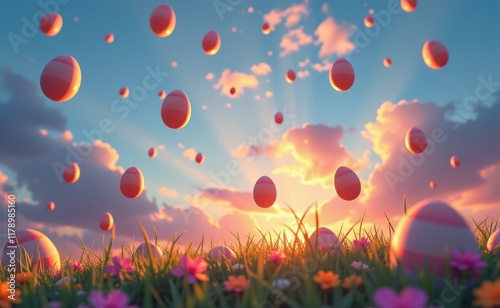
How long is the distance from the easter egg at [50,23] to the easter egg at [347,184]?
Answer: 13.9ft

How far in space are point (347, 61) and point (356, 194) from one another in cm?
187

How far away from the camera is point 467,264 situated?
1.99 m

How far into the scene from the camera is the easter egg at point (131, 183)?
5.68 metres

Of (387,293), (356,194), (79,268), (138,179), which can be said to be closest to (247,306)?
(387,293)

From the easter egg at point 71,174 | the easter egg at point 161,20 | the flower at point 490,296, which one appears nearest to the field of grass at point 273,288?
the flower at point 490,296

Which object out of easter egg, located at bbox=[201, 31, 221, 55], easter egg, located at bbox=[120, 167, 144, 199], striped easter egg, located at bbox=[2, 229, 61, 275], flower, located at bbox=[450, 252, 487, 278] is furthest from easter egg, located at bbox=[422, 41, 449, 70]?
striped easter egg, located at bbox=[2, 229, 61, 275]

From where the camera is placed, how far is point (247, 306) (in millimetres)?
1928

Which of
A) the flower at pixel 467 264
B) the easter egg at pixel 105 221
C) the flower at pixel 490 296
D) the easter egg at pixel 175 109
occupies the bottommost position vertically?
the flower at pixel 490 296

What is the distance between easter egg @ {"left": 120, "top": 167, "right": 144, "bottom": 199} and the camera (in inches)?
223

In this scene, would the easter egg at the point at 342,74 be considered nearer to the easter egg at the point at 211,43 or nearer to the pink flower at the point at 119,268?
the easter egg at the point at 211,43

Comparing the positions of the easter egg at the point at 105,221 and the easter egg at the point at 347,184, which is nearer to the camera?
the easter egg at the point at 347,184

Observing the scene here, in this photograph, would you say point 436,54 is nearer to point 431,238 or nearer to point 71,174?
point 431,238

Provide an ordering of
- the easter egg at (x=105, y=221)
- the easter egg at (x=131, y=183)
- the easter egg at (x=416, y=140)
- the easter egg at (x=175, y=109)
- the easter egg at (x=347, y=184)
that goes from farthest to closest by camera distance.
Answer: the easter egg at (x=416, y=140)
the easter egg at (x=105, y=221)
the easter egg at (x=131, y=183)
the easter egg at (x=347, y=184)
the easter egg at (x=175, y=109)

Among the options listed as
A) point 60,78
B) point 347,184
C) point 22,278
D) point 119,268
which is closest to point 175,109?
point 60,78
